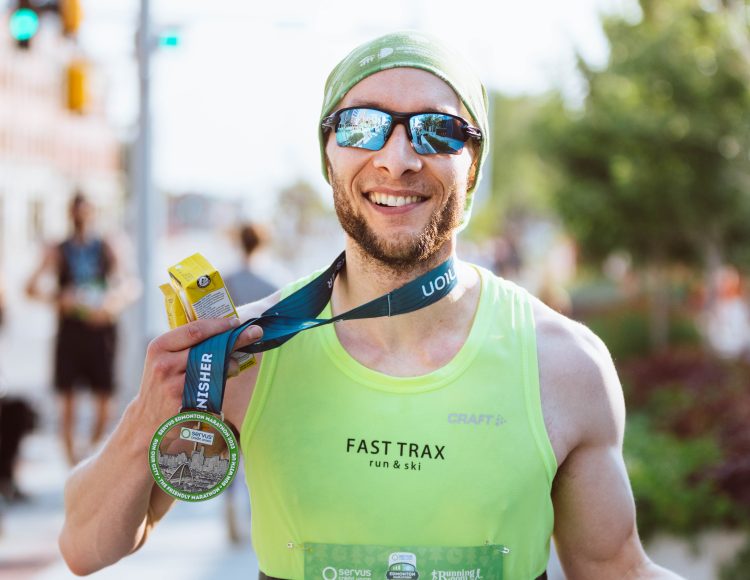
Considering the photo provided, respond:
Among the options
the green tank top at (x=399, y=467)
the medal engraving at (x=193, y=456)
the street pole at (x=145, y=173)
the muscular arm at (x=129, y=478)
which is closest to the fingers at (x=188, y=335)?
the muscular arm at (x=129, y=478)

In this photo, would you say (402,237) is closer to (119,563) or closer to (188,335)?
(188,335)

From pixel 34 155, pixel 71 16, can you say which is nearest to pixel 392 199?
pixel 71 16

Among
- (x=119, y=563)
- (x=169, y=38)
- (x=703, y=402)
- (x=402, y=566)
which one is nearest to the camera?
(x=402, y=566)

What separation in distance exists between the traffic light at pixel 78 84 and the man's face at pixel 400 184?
8.50 meters

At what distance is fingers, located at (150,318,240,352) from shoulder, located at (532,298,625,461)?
0.70 metres

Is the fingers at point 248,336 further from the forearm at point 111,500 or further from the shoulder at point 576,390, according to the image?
the shoulder at point 576,390

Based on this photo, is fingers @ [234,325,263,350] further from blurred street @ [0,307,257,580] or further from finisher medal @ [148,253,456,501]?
blurred street @ [0,307,257,580]

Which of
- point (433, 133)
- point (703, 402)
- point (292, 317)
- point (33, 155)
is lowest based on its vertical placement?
point (703, 402)

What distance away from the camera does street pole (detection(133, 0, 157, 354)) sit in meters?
8.73

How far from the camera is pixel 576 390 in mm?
2389

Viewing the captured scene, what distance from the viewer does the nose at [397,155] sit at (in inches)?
91.8

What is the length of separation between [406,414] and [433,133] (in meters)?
0.58

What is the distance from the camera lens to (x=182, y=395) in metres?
2.19

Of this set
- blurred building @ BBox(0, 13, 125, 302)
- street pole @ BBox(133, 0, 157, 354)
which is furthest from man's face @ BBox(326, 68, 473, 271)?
blurred building @ BBox(0, 13, 125, 302)
